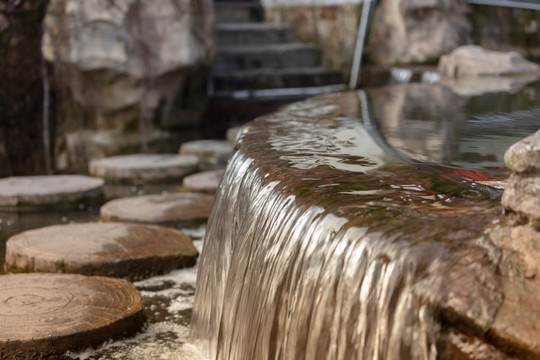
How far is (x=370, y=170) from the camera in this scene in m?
2.24

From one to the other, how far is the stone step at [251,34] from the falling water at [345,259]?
7700mm

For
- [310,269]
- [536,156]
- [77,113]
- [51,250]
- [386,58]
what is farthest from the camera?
[386,58]

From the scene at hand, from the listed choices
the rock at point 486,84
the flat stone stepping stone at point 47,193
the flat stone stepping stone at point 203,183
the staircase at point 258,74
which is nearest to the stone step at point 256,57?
the staircase at point 258,74

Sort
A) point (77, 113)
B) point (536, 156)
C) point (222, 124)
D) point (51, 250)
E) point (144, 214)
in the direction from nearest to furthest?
1. point (536, 156)
2. point (51, 250)
3. point (144, 214)
4. point (77, 113)
5. point (222, 124)

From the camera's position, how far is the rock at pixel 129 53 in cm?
788

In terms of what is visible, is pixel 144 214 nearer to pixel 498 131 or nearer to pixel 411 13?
pixel 498 131

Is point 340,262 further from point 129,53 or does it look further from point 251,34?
point 251,34

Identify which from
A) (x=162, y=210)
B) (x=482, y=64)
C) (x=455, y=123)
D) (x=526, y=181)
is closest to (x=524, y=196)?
(x=526, y=181)

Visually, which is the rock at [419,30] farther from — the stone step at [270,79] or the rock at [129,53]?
the rock at [129,53]

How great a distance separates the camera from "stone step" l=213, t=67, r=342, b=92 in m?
9.30

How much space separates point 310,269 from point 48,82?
756 cm

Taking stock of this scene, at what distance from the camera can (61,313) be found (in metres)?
2.65

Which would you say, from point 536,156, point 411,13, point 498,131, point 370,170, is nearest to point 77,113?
point 411,13

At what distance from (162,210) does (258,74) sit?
5013 millimetres
